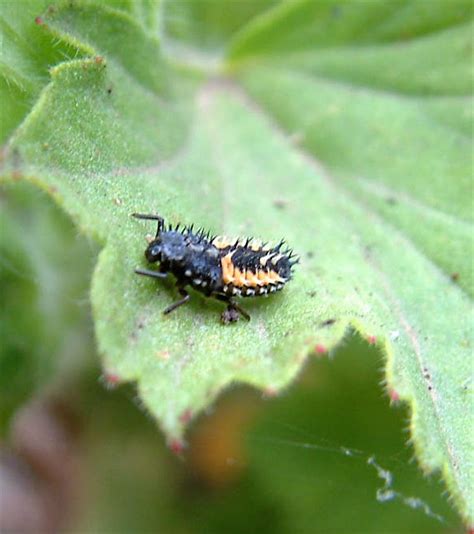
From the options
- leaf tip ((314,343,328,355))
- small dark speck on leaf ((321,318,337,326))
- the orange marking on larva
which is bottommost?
small dark speck on leaf ((321,318,337,326))

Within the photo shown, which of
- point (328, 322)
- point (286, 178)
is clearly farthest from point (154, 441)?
point (328, 322)

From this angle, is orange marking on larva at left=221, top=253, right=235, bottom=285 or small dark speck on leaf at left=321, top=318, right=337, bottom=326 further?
orange marking on larva at left=221, top=253, right=235, bottom=285

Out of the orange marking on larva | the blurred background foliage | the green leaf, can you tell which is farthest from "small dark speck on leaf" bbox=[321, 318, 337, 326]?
the blurred background foliage

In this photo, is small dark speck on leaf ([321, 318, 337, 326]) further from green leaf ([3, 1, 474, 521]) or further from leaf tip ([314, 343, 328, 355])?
leaf tip ([314, 343, 328, 355])

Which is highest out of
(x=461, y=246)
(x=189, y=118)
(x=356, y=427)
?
(x=189, y=118)

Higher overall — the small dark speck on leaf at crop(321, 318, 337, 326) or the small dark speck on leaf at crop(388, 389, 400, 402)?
the small dark speck on leaf at crop(321, 318, 337, 326)

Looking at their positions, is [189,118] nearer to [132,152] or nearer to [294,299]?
[132,152]

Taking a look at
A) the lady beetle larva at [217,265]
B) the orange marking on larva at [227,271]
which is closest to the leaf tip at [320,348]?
the lady beetle larva at [217,265]

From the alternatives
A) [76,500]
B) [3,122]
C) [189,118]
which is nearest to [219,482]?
[76,500]
